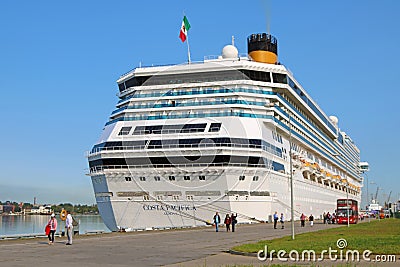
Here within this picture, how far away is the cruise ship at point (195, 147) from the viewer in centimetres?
3978

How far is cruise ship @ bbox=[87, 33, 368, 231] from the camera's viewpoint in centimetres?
3978

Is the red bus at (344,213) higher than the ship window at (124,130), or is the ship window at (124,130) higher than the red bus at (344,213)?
the ship window at (124,130)

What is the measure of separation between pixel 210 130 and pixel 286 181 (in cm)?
1313

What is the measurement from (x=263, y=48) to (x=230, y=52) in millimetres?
7793

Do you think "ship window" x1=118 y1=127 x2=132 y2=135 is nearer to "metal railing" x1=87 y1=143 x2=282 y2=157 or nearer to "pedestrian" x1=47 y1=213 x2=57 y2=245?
"metal railing" x1=87 y1=143 x2=282 y2=157

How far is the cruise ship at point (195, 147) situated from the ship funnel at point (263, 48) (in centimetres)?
674

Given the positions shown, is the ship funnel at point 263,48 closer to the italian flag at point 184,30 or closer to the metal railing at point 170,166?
the italian flag at point 184,30

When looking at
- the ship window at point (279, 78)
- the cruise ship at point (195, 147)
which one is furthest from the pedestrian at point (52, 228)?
the ship window at point (279, 78)

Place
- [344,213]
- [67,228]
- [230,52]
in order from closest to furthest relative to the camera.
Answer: [67,228]
[230,52]
[344,213]

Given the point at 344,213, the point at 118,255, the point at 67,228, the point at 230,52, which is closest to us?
the point at 118,255

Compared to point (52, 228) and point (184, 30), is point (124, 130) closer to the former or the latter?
point (184, 30)

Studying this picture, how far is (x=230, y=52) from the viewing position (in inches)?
2092

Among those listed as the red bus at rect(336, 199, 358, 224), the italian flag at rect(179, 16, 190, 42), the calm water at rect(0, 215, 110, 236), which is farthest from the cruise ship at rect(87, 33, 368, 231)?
the red bus at rect(336, 199, 358, 224)

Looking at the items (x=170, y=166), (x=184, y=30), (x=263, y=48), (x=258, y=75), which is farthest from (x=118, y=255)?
(x=263, y=48)
